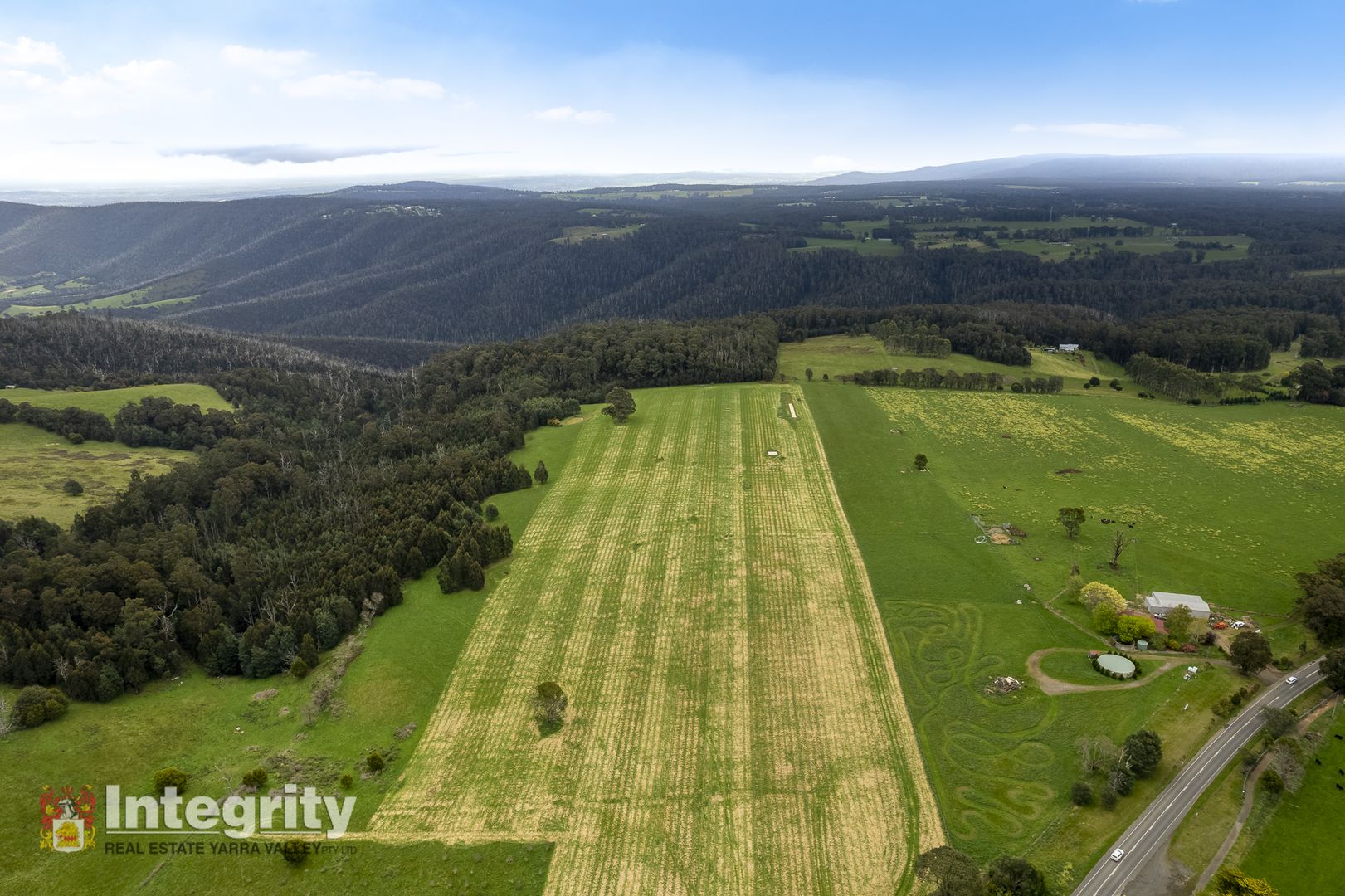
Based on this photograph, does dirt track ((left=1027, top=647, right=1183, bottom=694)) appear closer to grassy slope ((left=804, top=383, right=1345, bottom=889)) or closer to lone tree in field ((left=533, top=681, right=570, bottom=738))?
grassy slope ((left=804, top=383, right=1345, bottom=889))

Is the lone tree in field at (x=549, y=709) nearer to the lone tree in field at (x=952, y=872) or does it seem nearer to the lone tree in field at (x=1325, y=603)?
the lone tree in field at (x=952, y=872)

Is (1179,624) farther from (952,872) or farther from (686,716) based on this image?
(686,716)

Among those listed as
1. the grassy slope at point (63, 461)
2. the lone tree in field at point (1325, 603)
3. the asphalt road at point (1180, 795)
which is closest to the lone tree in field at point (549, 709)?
the asphalt road at point (1180, 795)

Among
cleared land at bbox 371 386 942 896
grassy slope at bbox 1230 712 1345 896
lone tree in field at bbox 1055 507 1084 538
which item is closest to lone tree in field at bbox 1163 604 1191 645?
grassy slope at bbox 1230 712 1345 896

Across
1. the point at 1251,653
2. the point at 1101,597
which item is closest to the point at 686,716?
the point at 1101,597

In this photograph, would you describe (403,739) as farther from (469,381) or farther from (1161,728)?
(469,381)

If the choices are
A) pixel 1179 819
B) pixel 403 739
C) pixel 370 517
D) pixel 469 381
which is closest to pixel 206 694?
pixel 403 739
